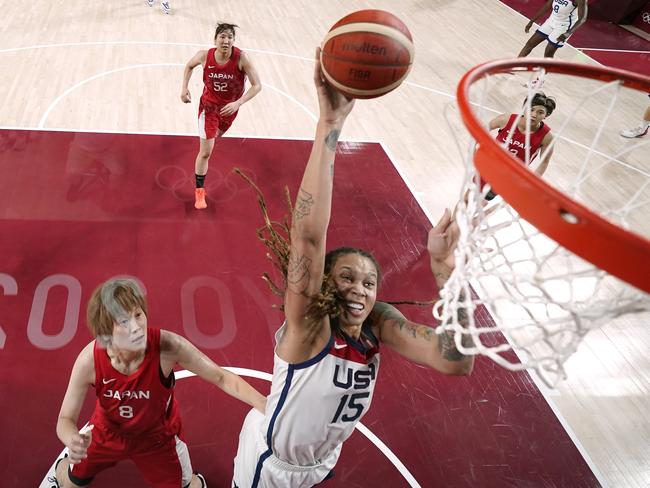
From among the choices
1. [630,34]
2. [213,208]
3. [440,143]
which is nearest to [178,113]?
[213,208]

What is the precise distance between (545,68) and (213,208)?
3.31 m

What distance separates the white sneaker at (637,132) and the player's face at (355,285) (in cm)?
678

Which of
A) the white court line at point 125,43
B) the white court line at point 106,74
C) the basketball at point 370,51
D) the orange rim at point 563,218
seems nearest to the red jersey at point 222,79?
the white court line at point 106,74

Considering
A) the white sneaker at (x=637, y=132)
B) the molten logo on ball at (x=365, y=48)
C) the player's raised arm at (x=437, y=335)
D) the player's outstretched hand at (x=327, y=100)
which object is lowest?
the white sneaker at (x=637, y=132)

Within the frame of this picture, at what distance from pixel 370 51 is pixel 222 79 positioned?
2946mm

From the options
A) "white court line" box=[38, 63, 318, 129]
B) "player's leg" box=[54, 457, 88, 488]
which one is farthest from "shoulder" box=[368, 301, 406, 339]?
"white court line" box=[38, 63, 318, 129]

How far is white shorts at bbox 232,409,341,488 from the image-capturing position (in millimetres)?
2041

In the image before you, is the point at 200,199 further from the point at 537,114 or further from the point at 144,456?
the point at 537,114

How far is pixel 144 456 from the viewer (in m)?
2.36

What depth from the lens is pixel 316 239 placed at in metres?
1.60

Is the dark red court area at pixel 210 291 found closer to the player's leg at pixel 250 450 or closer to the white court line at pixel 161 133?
the white court line at pixel 161 133

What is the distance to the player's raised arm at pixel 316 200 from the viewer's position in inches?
61.6

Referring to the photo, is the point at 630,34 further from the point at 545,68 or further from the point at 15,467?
the point at 15,467

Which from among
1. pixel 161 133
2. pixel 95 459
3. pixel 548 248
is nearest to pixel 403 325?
pixel 95 459
